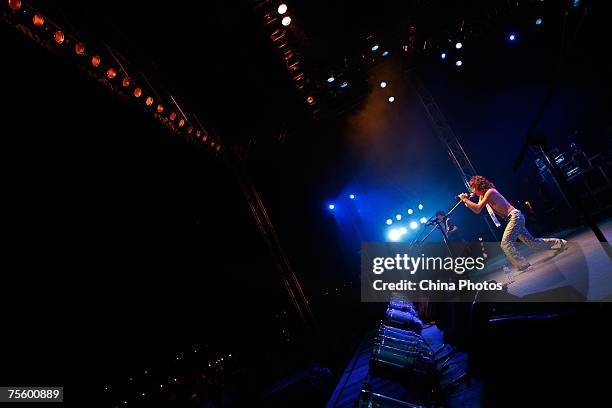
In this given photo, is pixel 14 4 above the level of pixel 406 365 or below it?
above

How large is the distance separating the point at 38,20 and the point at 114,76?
3.24 ft

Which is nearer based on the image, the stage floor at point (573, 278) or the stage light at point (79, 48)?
the stage floor at point (573, 278)

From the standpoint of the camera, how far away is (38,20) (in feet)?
10.4

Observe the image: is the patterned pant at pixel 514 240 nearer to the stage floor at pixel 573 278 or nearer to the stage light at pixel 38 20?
the stage floor at pixel 573 278

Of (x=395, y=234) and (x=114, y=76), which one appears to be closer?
(x=114, y=76)

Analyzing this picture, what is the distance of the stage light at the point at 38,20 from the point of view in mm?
3135

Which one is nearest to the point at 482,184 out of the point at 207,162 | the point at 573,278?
the point at 573,278

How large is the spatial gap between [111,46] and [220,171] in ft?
13.6

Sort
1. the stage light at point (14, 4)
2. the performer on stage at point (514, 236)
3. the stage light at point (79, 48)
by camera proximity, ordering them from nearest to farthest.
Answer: the stage light at point (14, 4) < the stage light at point (79, 48) < the performer on stage at point (514, 236)

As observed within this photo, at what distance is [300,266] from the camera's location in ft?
36.7

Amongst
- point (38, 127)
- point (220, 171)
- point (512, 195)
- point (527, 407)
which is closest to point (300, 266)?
point (220, 171)

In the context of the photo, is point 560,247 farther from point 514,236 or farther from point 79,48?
point 79,48

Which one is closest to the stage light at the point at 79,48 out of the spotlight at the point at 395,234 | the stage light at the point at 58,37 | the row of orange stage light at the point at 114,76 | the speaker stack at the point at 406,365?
the row of orange stage light at the point at 114,76

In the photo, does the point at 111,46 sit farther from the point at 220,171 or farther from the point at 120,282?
the point at 120,282
